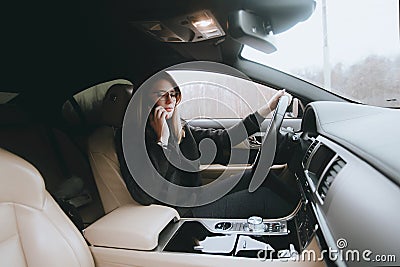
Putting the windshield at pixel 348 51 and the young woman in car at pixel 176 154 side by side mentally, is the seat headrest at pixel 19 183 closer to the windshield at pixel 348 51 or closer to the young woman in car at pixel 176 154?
the young woman in car at pixel 176 154

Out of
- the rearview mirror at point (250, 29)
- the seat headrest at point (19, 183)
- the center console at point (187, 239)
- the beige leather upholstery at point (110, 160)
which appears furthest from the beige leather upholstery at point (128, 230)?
the rearview mirror at point (250, 29)

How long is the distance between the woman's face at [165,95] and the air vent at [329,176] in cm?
73

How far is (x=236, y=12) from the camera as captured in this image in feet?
4.68

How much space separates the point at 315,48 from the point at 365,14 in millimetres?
259

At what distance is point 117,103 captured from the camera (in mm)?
1427

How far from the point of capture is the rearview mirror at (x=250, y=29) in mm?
1424

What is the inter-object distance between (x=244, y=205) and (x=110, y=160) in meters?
0.60

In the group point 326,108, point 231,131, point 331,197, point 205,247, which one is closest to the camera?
point 331,197

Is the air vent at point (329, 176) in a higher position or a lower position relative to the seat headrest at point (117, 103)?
lower

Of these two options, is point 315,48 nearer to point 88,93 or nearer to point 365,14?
point 365,14

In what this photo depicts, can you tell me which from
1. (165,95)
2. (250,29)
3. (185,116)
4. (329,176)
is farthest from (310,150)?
(185,116)

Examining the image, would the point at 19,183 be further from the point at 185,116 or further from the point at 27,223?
the point at 185,116

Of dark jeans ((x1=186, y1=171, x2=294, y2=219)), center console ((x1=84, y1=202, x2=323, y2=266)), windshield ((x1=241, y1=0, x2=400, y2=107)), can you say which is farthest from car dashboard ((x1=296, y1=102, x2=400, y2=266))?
windshield ((x1=241, y1=0, x2=400, y2=107))

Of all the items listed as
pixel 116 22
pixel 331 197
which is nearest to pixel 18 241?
pixel 331 197
